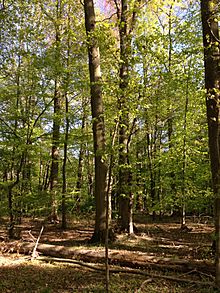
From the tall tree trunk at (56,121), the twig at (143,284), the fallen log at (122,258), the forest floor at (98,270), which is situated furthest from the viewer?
the tall tree trunk at (56,121)

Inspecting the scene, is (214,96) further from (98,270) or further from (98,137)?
(98,137)

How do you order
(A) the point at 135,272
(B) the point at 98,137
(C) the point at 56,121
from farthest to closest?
(C) the point at 56,121 < (B) the point at 98,137 < (A) the point at 135,272

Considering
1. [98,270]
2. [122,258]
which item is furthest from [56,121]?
[98,270]

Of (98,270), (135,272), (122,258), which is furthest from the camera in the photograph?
(122,258)

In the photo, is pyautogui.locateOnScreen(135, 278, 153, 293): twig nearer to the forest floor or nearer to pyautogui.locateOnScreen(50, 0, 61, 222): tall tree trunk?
the forest floor

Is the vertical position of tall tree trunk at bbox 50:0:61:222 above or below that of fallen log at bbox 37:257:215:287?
above

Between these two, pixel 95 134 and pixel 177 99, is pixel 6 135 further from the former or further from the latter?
pixel 177 99

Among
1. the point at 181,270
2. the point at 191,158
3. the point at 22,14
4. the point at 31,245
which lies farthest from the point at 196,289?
the point at 22,14

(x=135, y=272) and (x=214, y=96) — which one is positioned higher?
(x=214, y=96)

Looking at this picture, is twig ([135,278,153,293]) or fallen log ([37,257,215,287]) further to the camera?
fallen log ([37,257,215,287])

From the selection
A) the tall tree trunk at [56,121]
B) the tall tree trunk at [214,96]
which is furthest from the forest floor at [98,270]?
the tall tree trunk at [56,121]

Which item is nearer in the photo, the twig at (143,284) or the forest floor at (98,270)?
the twig at (143,284)

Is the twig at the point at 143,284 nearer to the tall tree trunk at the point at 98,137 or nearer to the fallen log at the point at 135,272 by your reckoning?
the fallen log at the point at 135,272

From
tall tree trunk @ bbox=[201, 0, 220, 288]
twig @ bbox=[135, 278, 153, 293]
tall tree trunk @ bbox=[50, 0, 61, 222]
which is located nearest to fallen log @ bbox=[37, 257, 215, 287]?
twig @ bbox=[135, 278, 153, 293]
